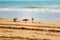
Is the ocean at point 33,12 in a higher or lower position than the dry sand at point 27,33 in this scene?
higher

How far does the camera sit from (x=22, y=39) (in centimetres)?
424

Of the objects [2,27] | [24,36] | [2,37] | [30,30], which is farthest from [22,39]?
[2,27]

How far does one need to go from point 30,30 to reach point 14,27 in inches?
23.7

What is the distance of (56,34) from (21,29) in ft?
3.90

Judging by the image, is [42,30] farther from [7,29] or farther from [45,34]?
[7,29]

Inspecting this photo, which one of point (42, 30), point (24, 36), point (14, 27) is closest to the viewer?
point (24, 36)

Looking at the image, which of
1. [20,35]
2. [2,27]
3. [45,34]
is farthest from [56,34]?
[2,27]

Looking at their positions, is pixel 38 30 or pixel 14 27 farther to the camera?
pixel 14 27

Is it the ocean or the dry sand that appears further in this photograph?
the ocean

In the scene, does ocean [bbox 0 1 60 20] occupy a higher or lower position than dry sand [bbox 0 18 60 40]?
higher

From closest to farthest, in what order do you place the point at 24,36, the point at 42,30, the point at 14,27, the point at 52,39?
the point at 52,39 < the point at 24,36 < the point at 42,30 < the point at 14,27

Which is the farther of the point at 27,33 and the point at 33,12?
the point at 33,12

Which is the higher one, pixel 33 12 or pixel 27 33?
pixel 33 12

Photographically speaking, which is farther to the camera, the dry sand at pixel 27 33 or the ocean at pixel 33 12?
the ocean at pixel 33 12
